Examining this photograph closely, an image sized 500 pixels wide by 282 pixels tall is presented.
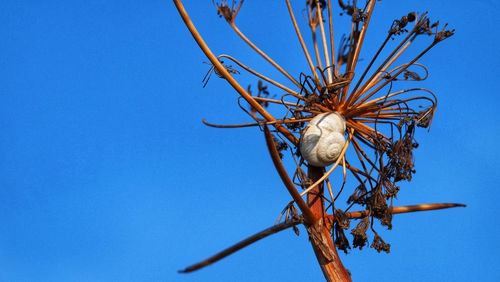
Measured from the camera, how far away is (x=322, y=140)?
7.35 m

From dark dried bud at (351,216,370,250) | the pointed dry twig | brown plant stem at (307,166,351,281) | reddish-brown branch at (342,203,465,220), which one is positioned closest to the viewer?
the pointed dry twig

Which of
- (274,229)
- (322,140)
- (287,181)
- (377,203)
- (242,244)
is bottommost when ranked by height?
(242,244)

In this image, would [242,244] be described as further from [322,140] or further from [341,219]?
[322,140]

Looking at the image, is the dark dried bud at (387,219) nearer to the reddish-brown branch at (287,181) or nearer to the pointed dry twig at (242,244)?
the reddish-brown branch at (287,181)

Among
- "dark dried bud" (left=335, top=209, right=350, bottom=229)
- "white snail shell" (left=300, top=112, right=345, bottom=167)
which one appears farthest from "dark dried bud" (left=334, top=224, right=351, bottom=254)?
"white snail shell" (left=300, top=112, right=345, bottom=167)

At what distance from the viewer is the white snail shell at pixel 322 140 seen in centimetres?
733

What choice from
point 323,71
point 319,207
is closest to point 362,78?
point 323,71

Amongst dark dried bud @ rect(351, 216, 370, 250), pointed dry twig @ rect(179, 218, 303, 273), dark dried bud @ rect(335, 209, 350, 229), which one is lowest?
pointed dry twig @ rect(179, 218, 303, 273)

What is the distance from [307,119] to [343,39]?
165 centimetres

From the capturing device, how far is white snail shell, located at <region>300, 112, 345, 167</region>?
7328 millimetres

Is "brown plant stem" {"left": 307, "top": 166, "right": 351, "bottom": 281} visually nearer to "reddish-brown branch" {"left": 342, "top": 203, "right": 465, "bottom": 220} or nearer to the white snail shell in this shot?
"reddish-brown branch" {"left": 342, "top": 203, "right": 465, "bottom": 220}

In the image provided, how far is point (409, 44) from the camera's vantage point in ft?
27.5

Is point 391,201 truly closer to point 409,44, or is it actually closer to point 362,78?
point 362,78

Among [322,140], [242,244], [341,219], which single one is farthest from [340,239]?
[242,244]
